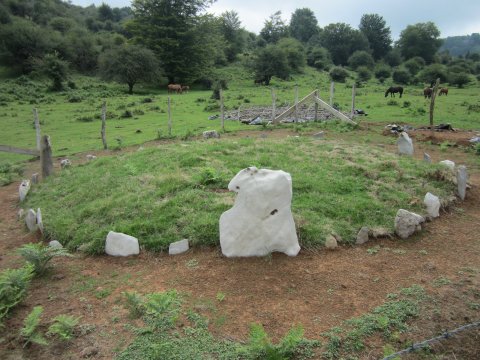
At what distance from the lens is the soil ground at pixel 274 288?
5.00 meters

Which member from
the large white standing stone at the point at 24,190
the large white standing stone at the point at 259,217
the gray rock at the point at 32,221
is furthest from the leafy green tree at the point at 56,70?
the large white standing stone at the point at 259,217

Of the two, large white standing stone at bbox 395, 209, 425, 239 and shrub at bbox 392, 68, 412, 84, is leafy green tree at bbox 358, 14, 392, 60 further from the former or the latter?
large white standing stone at bbox 395, 209, 425, 239

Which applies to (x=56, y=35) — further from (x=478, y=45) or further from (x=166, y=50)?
(x=478, y=45)

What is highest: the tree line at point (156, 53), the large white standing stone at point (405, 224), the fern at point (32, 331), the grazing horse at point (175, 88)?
the tree line at point (156, 53)

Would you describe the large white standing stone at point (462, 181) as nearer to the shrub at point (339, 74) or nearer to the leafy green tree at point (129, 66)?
the leafy green tree at point (129, 66)

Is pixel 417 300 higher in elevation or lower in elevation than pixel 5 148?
lower

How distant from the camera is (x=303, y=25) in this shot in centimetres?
11400

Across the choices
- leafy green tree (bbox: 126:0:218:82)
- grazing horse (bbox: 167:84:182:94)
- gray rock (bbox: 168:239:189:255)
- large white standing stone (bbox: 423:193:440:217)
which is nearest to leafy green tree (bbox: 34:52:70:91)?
grazing horse (bbox: 167:84:182:94)

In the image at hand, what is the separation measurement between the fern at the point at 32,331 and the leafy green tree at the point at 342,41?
287 ft

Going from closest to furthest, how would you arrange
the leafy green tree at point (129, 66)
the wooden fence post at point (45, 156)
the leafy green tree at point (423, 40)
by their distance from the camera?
the wooden fence post at point (45, 156), the leafy green tree at point (129, 66), the leafy green tree at point (423, 40)

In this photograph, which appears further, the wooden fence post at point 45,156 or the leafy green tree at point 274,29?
the leafy green tree at point 274,29

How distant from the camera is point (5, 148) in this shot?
12.0 m

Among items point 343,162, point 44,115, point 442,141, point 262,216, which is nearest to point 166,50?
point 44,115

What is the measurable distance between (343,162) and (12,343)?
8432 millimetres
